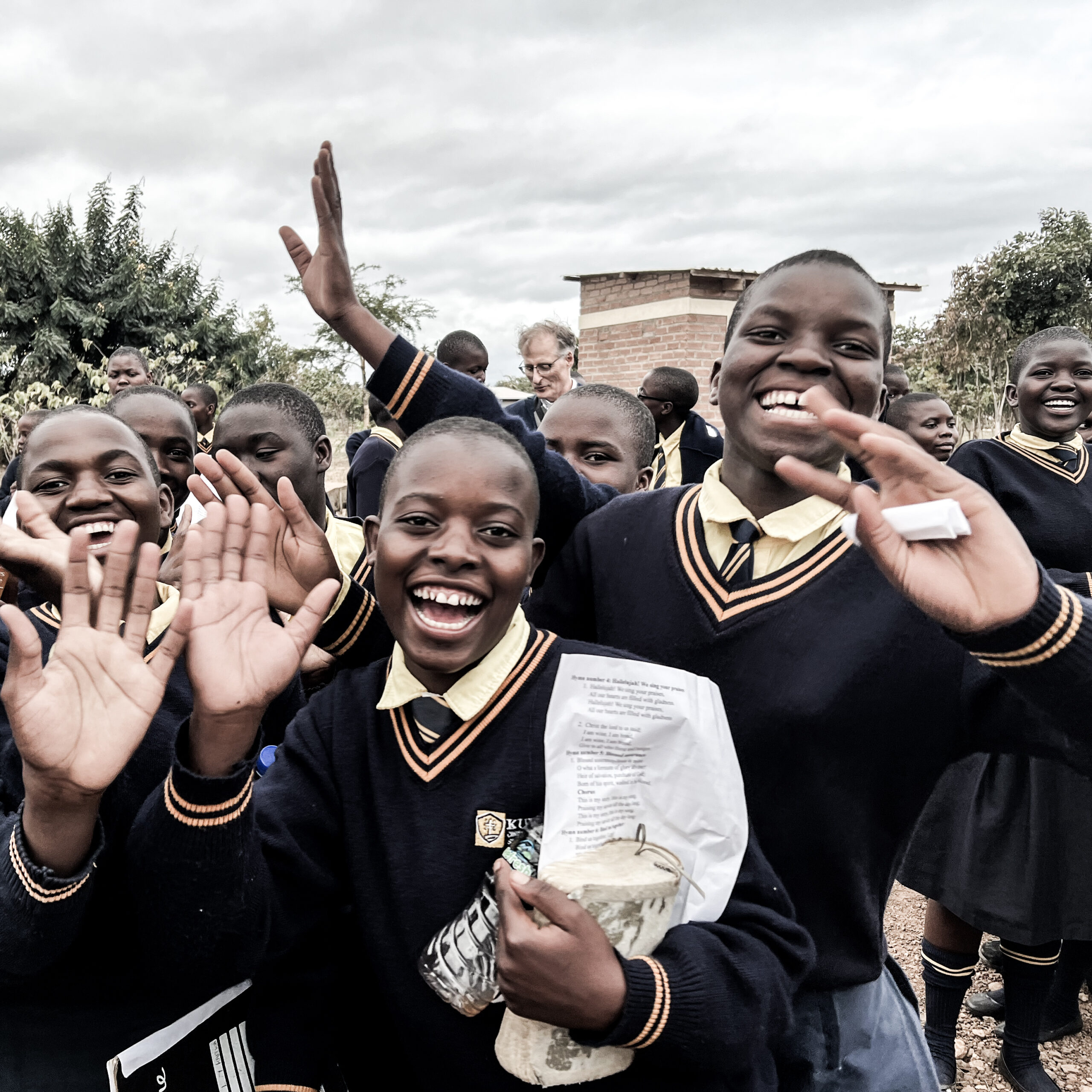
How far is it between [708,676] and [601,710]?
26 centimetres

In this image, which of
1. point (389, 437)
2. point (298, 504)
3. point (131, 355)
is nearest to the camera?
point (298, 504)

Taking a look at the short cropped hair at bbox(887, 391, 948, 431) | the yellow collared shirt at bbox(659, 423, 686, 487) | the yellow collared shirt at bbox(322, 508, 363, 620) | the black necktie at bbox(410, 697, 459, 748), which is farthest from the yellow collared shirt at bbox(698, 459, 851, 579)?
the short cropped hair at bbox(887, 391, 948, 431)

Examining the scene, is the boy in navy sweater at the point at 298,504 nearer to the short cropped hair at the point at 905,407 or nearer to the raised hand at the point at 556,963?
the raised hand at the point at 556,963

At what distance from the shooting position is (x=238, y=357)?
1547 centimetres

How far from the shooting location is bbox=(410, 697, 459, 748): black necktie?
4.26 ft

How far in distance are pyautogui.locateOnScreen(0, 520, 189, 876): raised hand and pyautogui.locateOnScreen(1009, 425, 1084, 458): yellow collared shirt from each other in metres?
2.94

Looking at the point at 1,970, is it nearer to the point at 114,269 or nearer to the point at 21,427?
the point at 21,427

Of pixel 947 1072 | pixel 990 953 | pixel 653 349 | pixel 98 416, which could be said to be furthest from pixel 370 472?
pixel 653 349

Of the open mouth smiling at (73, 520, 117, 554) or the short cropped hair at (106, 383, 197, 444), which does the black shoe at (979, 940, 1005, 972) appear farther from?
the short cropped hair at (106, 383, 197, 444)

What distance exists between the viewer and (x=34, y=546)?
1.35 m

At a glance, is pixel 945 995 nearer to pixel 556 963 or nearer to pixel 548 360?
pixel 556 963

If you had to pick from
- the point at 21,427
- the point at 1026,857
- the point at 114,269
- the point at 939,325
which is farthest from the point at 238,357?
the point at 1026,857

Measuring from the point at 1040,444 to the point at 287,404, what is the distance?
257 cm

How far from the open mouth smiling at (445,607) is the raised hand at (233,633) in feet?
0.58
